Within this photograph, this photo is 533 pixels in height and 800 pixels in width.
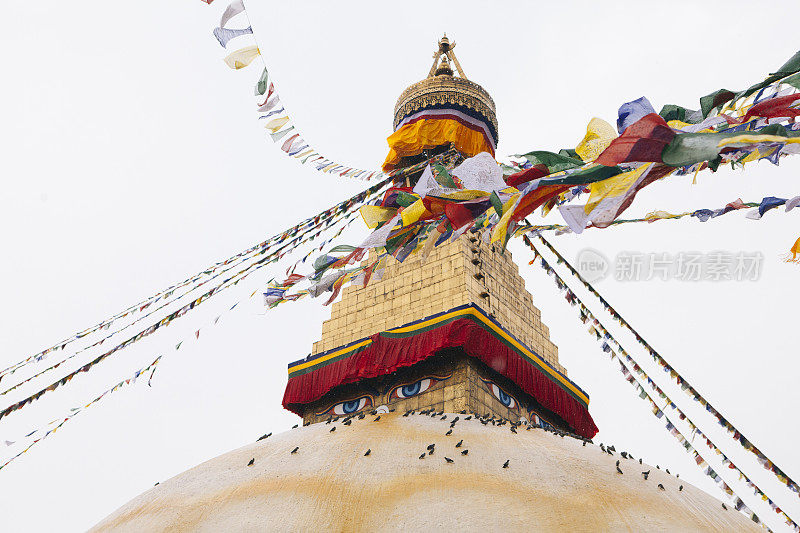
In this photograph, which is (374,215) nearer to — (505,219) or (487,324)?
(505,219)

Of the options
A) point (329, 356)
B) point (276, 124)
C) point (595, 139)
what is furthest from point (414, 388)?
point (595, 139)

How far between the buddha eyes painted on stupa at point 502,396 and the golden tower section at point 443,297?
697 mm

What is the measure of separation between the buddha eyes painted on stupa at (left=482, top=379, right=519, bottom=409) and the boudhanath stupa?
0.5 inches

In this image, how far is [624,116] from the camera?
2.93 m

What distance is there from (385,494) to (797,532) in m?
3.56

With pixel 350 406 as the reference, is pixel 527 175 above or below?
above

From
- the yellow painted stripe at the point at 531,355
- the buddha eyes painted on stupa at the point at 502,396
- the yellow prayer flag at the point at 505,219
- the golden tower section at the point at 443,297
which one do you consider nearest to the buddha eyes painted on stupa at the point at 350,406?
the golden tower section at the point at 443,297

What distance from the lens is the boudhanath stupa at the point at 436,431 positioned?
14.0ft

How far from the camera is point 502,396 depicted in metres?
7.22

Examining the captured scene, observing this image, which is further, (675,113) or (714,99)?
(675,113)

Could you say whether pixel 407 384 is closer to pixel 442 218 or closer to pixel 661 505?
pixel 661 505

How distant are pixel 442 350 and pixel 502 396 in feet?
2.80

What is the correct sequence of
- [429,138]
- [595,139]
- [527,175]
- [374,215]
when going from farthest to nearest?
[429,138], [374,215], [595,139], [527,175]

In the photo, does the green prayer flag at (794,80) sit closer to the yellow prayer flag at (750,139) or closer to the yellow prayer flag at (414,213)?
the yellow prayer flag at (750,139)
